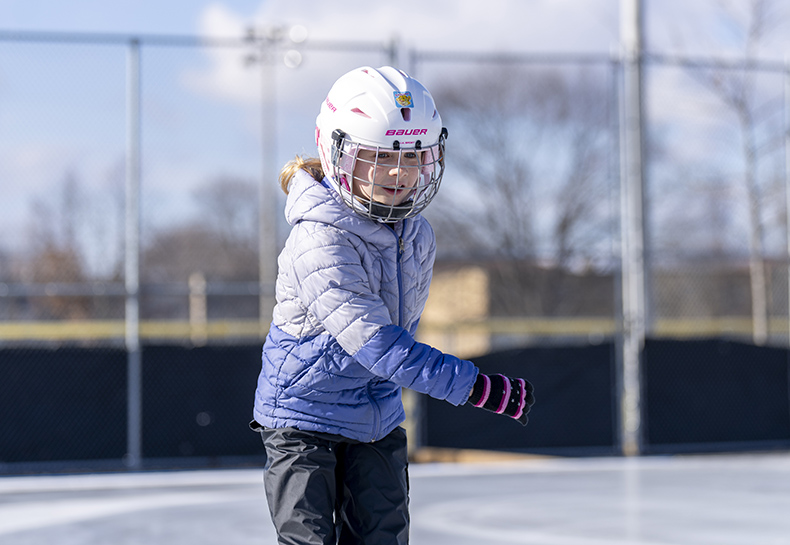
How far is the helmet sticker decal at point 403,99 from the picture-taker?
2.46m

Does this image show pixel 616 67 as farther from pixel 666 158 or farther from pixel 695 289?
pixel 695 289

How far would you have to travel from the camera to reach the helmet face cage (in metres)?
2.45

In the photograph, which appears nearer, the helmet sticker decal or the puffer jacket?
the puffer jacket

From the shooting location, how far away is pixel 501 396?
7.71 ft

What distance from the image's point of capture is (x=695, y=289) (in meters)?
15.3

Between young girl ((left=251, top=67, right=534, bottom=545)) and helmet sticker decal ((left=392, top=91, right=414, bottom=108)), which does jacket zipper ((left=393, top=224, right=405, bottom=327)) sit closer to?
young girl ((left=251, top=67, right=534, bottom=545))

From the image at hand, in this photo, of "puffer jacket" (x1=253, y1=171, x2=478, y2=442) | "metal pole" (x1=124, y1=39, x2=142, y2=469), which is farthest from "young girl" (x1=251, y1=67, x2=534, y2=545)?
"metal pole" (x1=124, y1=39, x2=142, y2=469)

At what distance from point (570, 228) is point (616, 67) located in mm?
10037

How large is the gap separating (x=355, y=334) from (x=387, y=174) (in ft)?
1.43

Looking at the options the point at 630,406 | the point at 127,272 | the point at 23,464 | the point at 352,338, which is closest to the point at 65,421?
the point at 23,464

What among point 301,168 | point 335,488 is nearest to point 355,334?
point 335,488

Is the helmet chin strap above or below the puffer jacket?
above

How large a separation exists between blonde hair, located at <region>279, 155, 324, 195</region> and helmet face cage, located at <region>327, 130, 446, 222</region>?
0.67ft

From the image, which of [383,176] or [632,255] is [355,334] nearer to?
[383,176]
